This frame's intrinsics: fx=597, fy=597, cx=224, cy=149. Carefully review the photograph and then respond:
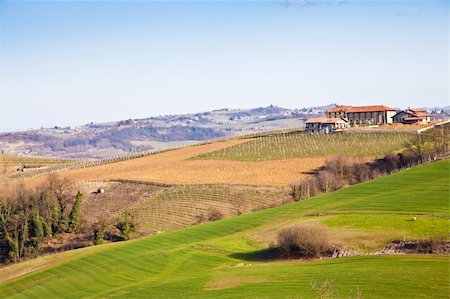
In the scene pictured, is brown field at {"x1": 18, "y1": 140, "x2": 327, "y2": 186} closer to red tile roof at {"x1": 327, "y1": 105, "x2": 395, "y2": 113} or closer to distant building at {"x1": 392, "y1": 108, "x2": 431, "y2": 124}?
distant building at {"x1": 392, "y1": 108, "x2": 431, "y2": 124}

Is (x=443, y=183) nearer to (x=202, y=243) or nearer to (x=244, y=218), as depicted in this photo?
(x=244, y=218)

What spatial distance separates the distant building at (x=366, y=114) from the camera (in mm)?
143750

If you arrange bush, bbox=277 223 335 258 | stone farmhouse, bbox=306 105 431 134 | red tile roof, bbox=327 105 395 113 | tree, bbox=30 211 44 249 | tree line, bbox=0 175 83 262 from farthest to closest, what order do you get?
1. red tile roof, bbox=327 105 395 113
2. stone farmhouse, bbox=306 105 431 134
3. tree, bbox=30 211 44 249
4. tree line, bbox=0 175 83 262
5. bush, bbox=277 223 335 258

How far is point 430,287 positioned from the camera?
28578 mm

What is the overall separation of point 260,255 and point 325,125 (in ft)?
300

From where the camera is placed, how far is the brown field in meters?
84.3

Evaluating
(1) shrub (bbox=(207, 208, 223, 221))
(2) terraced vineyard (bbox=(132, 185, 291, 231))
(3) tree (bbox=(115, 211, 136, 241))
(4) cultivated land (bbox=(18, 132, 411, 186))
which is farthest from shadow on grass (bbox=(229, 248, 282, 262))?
(4) cultivated land (bbox=(18, 132, 411, 186))

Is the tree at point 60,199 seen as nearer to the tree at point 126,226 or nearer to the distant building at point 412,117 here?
the tree at point 126,226

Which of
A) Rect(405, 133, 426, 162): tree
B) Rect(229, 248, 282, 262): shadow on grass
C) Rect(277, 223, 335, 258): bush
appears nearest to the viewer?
Rect(277, 223, 335, 258): bush

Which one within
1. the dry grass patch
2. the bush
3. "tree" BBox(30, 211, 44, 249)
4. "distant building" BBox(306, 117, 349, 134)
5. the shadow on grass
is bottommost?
"tree" BBox(30, 211, 44, 249)

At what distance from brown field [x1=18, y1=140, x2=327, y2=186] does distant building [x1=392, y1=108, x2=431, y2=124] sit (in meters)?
46.2

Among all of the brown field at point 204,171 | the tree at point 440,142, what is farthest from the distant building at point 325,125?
the tree at point 440,142

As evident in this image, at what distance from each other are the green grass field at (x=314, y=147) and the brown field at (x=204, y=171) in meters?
4.79

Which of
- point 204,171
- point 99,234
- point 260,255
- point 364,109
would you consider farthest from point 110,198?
point 364,109
